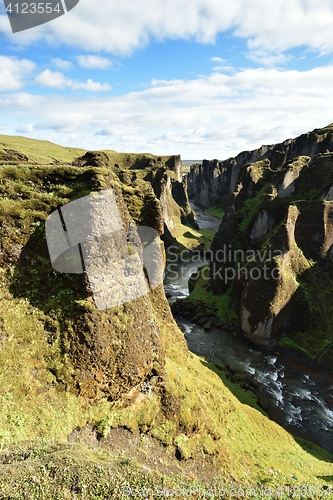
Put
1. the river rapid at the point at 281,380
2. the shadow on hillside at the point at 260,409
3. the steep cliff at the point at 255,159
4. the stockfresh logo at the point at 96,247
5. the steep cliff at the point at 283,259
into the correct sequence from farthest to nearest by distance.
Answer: the steep cliff at the point at 255,159 → the steep cliff at the point at 283,259 → the river rapid at the point at 281,380 → the shadow on hillside at the point at 260,409 → the stockfresh logo at the point at 96,247

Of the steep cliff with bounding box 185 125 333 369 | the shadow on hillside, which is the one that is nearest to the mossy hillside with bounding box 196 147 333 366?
the steep cliff with bounding box 185 125 333 369

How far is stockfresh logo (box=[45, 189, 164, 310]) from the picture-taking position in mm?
16844

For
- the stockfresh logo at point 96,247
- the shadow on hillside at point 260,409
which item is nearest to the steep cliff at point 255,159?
the shadow on hillside at point 260,409

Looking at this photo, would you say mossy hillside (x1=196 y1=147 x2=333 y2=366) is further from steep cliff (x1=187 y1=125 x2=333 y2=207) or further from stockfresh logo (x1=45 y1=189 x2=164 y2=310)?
stockfresh logo (x1=45 y1=189 x2=164 y2=310)

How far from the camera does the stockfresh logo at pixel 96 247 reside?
16844 millimetres

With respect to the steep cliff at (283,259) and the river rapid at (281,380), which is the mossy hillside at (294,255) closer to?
the steep cliff at (283,259)

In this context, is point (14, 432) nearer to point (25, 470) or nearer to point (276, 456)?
point (25, 470)

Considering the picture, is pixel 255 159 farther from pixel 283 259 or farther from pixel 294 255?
pixel 283 259

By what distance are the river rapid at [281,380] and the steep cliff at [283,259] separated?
2673 millimetres

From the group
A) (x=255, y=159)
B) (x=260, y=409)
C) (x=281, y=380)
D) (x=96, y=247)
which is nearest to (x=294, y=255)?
(x=281, y=380)

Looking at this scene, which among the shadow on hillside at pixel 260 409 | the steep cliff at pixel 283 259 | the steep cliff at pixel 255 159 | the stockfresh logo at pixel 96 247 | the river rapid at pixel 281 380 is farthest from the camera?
the steep cliff at pixel 255 159

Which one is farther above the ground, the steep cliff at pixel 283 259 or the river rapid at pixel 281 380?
the steep cliff at pixel 283 259

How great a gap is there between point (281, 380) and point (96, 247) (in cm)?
3694

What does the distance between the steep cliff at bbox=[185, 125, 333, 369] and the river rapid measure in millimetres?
2673
